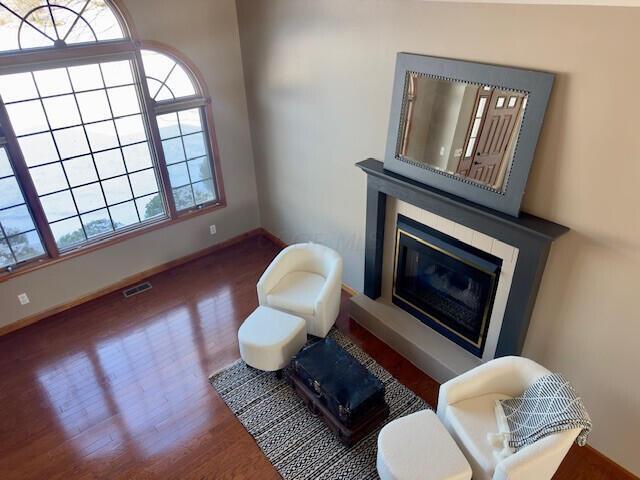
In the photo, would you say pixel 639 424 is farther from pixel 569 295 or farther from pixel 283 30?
pixel 283 30

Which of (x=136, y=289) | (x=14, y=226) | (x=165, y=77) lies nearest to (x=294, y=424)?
(x=136, y=289)

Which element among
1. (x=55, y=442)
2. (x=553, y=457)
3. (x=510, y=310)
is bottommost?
(x=55, y=442)

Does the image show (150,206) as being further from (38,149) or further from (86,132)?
(38,149)

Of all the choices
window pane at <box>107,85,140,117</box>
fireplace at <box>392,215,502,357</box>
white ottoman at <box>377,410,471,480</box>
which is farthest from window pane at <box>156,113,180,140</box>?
white ottoman at <box>377,410,471,480</box>

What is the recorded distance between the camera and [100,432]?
10.3ft

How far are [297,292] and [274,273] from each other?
0.82 ft

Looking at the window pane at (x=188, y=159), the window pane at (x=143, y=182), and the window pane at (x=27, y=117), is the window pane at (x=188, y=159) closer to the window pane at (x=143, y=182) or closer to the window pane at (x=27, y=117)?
the window pane at (x=143, y=182)

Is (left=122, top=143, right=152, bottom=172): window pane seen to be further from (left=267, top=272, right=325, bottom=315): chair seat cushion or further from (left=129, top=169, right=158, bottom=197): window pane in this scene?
(left=267, top=272, right=325, bottom=315): chair seat cushion

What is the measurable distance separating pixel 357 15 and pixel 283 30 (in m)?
0.95

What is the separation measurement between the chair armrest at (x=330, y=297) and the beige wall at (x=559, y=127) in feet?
1.59

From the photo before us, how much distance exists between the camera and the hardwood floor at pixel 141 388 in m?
2.91

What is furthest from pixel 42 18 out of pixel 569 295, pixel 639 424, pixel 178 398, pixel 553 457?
pixel 639 424

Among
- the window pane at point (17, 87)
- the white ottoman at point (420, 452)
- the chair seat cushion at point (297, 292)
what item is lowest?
the white ottoman at point (420, 452)

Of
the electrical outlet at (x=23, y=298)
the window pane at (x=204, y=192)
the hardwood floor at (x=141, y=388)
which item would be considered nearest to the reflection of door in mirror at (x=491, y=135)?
the hardwood floor at (x=141, y=388)
